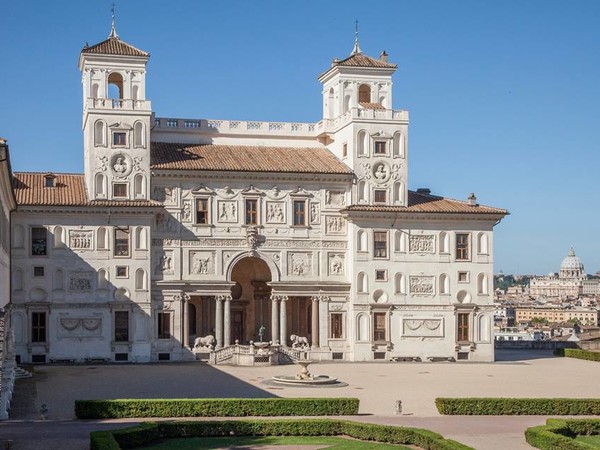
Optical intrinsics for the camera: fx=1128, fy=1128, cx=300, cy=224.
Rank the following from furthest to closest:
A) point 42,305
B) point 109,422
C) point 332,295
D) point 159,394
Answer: point 332,295 < point 42,305 < point 159,394 < point 109,422

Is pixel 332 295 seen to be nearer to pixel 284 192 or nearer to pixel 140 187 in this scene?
pixel 284 192

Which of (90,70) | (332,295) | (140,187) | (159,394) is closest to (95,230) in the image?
(140,187)

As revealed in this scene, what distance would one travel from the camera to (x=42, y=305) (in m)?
61.5

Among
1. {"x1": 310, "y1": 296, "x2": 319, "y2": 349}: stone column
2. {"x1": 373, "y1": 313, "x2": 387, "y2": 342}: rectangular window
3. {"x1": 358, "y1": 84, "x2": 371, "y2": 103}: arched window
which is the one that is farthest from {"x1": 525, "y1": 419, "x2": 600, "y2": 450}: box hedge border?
{"x1": 358, "y1": 84, "x2": 371, "y2": 103}: arched window

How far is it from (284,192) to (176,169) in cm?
663

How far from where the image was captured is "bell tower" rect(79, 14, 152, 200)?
63812 mm

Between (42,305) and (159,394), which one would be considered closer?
(159,394)

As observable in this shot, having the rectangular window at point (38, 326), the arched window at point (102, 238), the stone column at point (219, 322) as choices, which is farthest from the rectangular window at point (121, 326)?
the stone column at point (219, 322)

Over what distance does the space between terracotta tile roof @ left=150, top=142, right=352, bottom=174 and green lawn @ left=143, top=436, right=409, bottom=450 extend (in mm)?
32456

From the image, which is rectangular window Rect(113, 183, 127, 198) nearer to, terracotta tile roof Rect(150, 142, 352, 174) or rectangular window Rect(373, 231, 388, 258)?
terracotta tile roof Rect(150, 142, 352, 174)

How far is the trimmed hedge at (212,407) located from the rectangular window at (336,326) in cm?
2813

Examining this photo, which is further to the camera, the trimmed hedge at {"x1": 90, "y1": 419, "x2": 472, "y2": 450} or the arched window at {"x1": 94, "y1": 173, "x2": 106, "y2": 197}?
the arched window at {"x1": 94, "y1": 173, "x2": 106, "y2": 197}

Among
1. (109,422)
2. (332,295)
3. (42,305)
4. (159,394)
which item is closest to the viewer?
(109,422)

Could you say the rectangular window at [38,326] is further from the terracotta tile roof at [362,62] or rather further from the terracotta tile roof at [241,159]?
the terracotta tile roof at [362,62]
